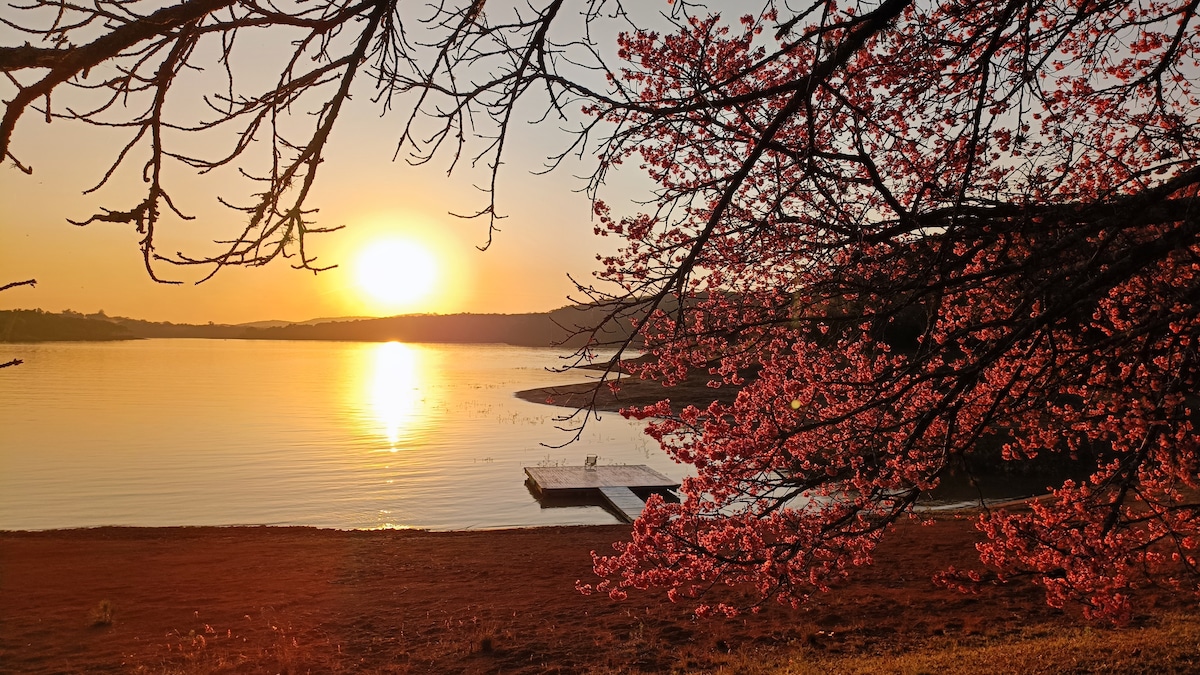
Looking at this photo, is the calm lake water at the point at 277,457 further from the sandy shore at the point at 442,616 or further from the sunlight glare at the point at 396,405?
the sandy shore at the point at 442,616

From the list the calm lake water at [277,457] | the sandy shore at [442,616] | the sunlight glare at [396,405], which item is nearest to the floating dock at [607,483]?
the calm lake water at [277,457]

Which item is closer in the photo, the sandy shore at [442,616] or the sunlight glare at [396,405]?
the sandy shore at [442,616]

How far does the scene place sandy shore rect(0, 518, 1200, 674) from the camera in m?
10.5

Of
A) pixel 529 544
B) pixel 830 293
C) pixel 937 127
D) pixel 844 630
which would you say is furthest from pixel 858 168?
pixel 529 544

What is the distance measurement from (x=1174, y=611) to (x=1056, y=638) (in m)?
2.35

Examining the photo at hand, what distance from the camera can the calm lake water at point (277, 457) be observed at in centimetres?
2334

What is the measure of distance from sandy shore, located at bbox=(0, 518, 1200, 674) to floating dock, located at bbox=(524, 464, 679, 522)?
6.43 m

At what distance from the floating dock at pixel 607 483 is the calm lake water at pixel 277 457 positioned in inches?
32.3

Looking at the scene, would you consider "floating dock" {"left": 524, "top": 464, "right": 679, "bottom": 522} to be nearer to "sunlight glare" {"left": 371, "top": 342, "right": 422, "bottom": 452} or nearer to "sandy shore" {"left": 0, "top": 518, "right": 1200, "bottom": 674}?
"sandy shore" {"left": 0, "top": 518, "right": 1200, "bottom": 674}

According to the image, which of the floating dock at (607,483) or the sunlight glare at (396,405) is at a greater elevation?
the floating dock at (607,483)

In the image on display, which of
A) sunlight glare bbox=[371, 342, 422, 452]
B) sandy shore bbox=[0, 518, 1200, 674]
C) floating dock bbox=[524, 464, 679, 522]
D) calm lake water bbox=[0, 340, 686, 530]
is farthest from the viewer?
sunlight glare bbox=[371, 342, 422, 452]

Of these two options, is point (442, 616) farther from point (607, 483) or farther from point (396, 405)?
point (396, 405)

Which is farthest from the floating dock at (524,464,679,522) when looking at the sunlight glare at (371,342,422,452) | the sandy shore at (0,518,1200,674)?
the sunlight glare at (371,342,422,452)

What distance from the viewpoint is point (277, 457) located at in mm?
33562
